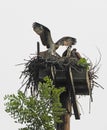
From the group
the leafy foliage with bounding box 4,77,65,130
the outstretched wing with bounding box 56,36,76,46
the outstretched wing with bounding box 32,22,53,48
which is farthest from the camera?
the outstretched wing with bounding box 56,36,76,46

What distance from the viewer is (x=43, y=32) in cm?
1094

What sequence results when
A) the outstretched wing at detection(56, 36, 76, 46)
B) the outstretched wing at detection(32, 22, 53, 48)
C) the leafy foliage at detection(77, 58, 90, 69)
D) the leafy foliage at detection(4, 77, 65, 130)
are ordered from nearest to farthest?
the leafy foliage at detection(4, 77, 65, 130) < the leafy foliage at detection(77, 58, 90, 69) < the outstretched wing at detection(32, 22, 53, 48) < the outstretched wing at detection(56, 36, 76, 46)

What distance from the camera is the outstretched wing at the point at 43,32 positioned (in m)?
10.9

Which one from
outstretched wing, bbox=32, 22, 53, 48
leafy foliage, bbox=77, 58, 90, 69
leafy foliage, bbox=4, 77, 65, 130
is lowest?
leafy foliage, bbox=4, 77, 65, 130

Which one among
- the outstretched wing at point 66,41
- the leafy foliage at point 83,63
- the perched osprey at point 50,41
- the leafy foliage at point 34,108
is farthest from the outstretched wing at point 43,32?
the leafy foliage at point 34,108

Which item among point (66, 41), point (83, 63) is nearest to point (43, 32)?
point (66, 41)

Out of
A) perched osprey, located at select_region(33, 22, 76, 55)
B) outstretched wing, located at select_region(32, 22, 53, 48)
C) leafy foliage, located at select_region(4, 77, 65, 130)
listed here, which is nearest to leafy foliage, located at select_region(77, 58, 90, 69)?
perched osprey, located at select_region(33, 22, 76, 55)

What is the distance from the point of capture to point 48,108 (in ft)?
24.3

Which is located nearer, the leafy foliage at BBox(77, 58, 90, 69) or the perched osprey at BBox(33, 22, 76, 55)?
the leafy foliage at BBox(77, 58, 90, 69)

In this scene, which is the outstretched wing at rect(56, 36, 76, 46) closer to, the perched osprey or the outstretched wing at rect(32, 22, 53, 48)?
the perched osprey

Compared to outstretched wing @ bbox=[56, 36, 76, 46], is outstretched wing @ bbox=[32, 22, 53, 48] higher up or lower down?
higher up

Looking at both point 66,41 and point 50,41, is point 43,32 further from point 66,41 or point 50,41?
point 66,41

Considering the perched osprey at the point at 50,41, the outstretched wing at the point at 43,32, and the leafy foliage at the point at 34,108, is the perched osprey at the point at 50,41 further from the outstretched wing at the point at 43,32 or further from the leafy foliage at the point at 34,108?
the leafy foliage at the point at 34,108

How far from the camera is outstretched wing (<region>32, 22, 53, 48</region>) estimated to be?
10.9 metres
